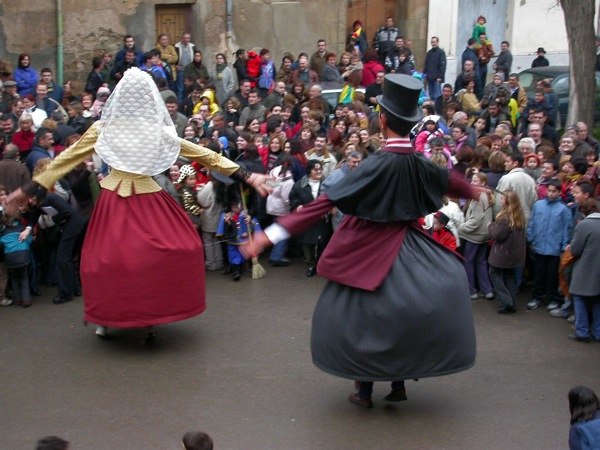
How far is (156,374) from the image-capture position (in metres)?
7.89

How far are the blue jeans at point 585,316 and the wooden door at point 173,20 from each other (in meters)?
12.7

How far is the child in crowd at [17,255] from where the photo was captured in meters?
9.48

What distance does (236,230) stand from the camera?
1077cm

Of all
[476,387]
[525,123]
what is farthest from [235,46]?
[476,387]

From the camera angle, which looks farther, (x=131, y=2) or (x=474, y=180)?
(x=131, y=2)

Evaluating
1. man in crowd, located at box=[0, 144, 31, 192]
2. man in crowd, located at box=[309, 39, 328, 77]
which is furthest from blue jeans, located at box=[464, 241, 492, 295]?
man in crowd, located at box=[309, 39, 328, 77]

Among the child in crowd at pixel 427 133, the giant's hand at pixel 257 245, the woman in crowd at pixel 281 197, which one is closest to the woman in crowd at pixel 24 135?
the woman in crowd at pixel 281 197

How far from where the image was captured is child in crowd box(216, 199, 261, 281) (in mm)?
10708

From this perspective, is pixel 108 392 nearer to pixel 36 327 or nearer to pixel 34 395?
pixel 34 395

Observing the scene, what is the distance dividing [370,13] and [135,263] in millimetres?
14860

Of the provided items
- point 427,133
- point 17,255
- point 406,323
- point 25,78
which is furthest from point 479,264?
point 25,78

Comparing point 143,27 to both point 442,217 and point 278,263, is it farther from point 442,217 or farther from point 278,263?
point 442,217

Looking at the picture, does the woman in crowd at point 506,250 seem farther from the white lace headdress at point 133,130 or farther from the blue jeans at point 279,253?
the white lace headdress at point 133,130

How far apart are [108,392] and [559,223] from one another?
15.3 feet
